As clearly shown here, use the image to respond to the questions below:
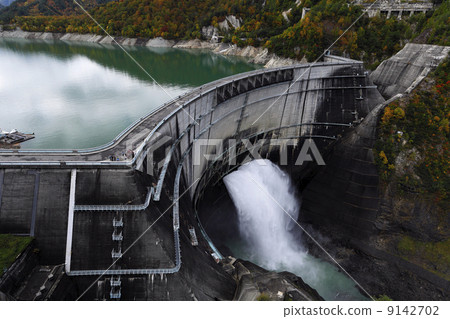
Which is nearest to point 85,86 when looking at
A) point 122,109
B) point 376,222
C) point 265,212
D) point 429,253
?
point 122,109

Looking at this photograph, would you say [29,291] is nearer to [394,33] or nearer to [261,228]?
[261,228]

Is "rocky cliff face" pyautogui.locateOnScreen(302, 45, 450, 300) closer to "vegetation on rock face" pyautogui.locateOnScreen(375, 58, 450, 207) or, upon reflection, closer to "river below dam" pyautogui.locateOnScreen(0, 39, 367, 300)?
"vegetation on rock face" pyautogui.locateOnScreen(375, 58, 450, 207)

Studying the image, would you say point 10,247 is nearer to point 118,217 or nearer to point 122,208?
point 118,217

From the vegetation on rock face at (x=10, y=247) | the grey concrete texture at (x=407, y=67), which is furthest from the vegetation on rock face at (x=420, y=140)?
the vegetation on rock face at (x=10, y=247)

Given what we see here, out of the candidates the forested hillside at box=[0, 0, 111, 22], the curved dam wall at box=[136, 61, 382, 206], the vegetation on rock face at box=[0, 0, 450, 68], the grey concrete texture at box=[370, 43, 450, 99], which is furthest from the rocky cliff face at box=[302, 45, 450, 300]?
the forested hillside at box=[0, 0, 111, 22]

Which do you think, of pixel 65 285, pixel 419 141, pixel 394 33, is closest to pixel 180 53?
pixel 394 33

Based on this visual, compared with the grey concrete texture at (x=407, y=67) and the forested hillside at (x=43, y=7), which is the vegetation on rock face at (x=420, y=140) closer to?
the grey concrete texture at (x=407, y=67)
